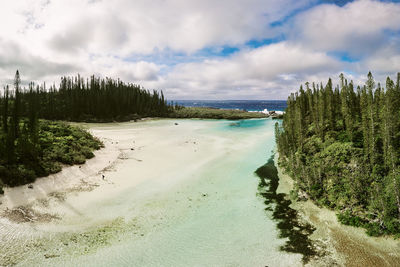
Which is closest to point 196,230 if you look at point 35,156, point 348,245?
point 348,245

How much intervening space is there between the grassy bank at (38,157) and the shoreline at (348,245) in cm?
1646

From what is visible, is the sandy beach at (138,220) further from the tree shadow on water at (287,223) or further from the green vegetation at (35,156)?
the green vegetation at (35,156)

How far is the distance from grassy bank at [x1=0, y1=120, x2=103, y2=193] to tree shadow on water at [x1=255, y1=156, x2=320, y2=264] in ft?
49.7

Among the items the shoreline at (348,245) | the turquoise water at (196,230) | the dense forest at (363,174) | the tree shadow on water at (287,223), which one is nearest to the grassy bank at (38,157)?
the turquoise water at (196,230)

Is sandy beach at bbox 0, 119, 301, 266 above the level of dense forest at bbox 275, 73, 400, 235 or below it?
below

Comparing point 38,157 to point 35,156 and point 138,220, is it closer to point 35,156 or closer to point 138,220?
point 35,156

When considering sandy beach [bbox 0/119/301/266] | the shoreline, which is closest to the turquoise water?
sandy beach [bbox 0/119/301/266]

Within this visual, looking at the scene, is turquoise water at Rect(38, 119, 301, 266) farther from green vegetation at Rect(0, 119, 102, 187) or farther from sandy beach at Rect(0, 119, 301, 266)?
green vegetation at Rect(0, 119, 102, 187)

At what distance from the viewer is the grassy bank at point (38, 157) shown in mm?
13172

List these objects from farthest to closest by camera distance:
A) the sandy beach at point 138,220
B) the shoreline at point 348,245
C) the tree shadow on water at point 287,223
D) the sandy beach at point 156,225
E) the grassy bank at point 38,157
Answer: the grassy bank at point 38,157 → the tree shadow on water at point 287,223 → the sandy beach at point 138,220 → the sandy beach at point 156,225 → the shoreline at point 348,245

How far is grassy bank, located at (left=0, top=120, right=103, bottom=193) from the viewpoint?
1317cm

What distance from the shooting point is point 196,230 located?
10.1 meters

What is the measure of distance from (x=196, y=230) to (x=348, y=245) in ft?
20.9

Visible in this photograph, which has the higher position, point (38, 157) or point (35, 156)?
point (35, 156)
